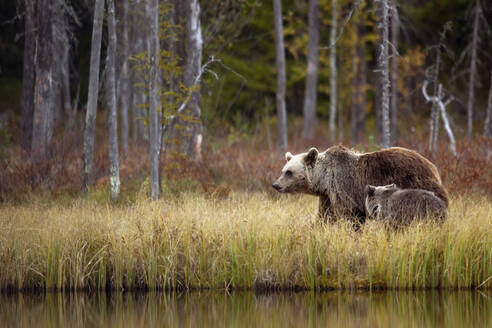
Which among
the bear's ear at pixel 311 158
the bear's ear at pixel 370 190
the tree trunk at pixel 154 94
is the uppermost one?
the tree trunk at pixel 154 94

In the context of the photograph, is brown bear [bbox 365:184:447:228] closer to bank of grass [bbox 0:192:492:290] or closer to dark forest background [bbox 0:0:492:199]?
bank of grass [bbox 0:192:492:290]

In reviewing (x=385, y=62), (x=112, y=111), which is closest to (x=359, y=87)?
(x=385, y=62)

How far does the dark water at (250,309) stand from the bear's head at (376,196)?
1150 millimetres

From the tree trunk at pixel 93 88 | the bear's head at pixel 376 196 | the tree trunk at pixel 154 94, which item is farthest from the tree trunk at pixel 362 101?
the bear's head at pixel 376 196

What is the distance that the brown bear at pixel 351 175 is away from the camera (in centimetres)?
779

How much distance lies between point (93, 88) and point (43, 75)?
3.53 m

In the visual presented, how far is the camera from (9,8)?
29.2 m

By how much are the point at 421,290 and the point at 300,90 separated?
28.3 metres

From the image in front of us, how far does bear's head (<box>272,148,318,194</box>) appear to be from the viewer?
332 inches

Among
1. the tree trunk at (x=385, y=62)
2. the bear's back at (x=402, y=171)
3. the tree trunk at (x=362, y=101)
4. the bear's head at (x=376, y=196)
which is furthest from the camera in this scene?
the tree trunk at (x=362, y=101)

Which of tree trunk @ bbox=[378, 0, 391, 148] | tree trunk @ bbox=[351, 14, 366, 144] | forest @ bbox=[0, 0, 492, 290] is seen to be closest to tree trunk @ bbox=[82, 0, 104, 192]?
forest @ bbox=[0, 0, 492, 290]

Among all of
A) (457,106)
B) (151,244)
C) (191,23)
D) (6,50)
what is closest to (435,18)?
(457,106)

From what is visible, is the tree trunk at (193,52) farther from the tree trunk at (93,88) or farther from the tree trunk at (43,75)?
the tree trunk at (43,75)

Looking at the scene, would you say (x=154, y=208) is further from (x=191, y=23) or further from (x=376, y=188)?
(x=191, y=23)
